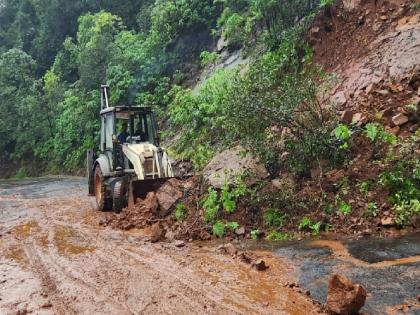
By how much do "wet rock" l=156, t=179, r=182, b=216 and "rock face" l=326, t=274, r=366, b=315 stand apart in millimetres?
5155

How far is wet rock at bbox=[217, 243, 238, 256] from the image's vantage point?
6.88 metres

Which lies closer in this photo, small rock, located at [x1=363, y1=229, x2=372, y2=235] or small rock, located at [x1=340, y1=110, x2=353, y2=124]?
small rock, located at [x1=363, y1=229, x2=372, y2=235]

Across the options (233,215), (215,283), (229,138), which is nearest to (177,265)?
(215,283)

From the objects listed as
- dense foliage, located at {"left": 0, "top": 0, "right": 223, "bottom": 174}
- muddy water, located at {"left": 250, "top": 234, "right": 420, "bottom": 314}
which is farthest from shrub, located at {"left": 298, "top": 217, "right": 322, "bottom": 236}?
dense foliage, located at {"left": 0, "top": 0, "right": 223, "bottom": 174}

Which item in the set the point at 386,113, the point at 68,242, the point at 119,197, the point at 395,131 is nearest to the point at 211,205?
the point at 119,197

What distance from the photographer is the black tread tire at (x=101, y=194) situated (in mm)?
11166

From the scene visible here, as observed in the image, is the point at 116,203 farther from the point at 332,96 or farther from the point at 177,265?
the point at 332,96

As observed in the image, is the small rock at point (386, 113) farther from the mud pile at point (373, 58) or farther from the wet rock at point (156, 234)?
the wet rock at point (156, 234)

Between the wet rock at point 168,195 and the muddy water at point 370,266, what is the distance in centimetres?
262

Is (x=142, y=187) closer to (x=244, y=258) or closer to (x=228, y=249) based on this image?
(x=228, y=249)

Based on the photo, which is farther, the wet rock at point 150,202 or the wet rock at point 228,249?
the wet rock at point 150,202

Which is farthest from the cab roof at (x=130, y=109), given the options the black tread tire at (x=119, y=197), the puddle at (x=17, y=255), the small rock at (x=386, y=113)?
the small rock at (x=386, y=113)

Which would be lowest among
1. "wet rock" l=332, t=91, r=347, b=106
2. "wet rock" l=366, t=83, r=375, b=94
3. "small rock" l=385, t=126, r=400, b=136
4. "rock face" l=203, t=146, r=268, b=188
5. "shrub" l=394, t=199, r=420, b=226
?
"shrub" l=394, t=199, r=420, b=226

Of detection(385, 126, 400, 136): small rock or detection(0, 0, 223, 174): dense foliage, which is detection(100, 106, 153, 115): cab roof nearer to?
detection(385, 126, 400, 136): small rock
